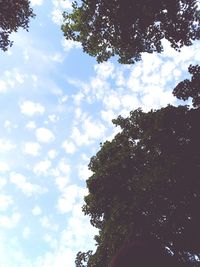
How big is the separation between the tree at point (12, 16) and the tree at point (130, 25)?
9.27ft

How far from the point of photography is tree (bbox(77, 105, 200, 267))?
2139 cm

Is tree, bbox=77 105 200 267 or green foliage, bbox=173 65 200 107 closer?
green foliage, bbox=173 65 200 107

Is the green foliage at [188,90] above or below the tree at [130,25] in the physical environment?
below

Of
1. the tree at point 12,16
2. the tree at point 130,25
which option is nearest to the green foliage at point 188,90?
the tree at point 130,25

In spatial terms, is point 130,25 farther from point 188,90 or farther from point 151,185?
point 151,185

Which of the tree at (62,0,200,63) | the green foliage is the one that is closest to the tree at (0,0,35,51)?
the tree at (62,0,200,63)

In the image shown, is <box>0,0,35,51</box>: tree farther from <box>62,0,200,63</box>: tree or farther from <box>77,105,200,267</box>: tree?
<box>77,105,200,267</box>: tree

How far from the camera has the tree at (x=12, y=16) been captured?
1711cm

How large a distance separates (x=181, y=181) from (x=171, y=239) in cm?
378

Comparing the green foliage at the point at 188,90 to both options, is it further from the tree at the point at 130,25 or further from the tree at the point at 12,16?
the tree at the point at 12,16

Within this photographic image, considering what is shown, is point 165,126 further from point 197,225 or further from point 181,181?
point 197,225

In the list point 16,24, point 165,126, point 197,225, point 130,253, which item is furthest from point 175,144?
point 130,253

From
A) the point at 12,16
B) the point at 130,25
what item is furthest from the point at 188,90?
the point at 12,16

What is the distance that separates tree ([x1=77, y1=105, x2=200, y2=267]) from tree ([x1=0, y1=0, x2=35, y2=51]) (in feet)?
35.0
